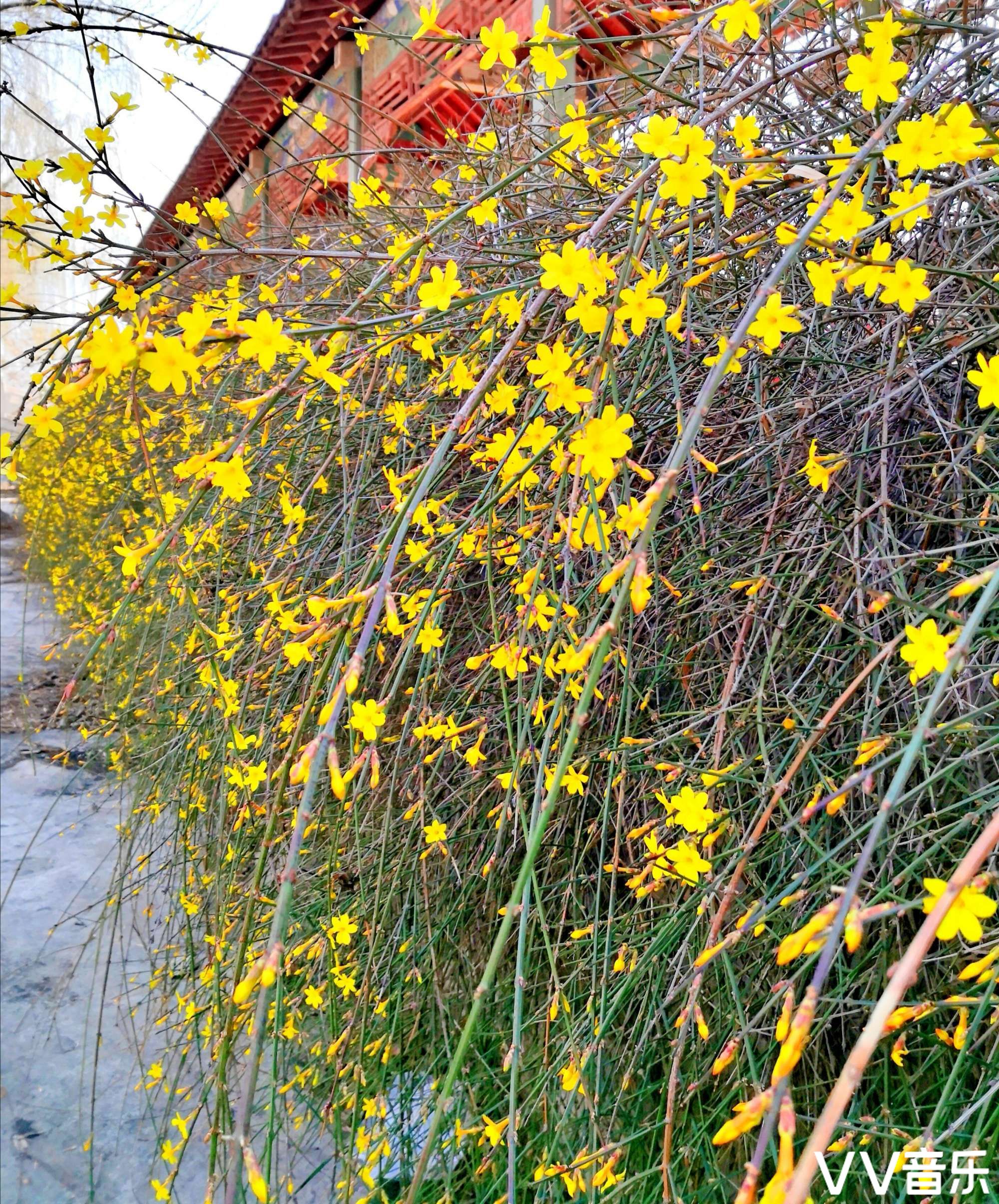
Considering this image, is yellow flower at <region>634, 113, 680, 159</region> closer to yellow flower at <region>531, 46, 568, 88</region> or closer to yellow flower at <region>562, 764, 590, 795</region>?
yellow flower at <region>531, 46, 568, 88</region>

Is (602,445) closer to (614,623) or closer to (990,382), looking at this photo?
(614,623)

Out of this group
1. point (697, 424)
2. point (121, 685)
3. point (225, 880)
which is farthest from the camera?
point (121, 685)

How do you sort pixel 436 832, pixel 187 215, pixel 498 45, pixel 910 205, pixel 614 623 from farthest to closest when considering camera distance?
pixel 187 215 < pixel 436 832 < pixel 498 45 < pixel 910 205 < pixel 614 623

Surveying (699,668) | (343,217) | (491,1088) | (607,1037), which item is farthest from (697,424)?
(343,217)

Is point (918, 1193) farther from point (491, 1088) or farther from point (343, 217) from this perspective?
point (343, 217)

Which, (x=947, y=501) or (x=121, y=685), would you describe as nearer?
(x=947, y=501)

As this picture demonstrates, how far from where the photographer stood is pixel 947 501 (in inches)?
44.8

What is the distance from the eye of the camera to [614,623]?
547mm

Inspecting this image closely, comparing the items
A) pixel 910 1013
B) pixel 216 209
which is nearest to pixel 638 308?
pixel 910 1013

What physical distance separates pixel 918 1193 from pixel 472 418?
97 cm

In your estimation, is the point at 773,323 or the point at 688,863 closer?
the point at 773,323

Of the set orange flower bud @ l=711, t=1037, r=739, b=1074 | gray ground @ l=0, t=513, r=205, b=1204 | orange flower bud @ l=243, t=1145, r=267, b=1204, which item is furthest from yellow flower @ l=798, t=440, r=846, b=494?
gray ground @ l=0, t=513, r=205, b=1204

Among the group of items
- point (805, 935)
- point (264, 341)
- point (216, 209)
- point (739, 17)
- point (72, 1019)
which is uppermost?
point (216, 209)

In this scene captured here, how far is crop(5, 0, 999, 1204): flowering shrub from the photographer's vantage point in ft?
2.25
